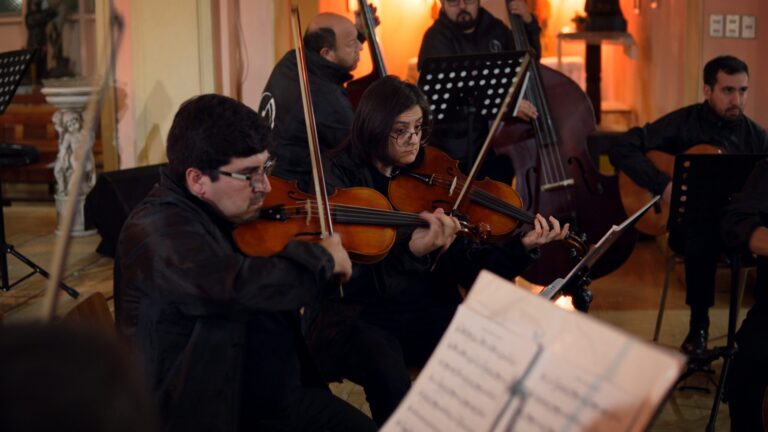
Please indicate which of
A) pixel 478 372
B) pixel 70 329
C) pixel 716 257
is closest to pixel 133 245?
pixel 478 372

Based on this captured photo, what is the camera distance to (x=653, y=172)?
13.1 feet

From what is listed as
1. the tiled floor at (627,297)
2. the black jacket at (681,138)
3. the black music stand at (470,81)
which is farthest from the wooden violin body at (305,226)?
the black jacket at (681,138)

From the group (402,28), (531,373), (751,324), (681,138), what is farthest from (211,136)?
(402,28)

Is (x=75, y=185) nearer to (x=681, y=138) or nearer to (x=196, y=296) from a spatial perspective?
(x=196, y=296)

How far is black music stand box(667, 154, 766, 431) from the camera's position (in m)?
3.04

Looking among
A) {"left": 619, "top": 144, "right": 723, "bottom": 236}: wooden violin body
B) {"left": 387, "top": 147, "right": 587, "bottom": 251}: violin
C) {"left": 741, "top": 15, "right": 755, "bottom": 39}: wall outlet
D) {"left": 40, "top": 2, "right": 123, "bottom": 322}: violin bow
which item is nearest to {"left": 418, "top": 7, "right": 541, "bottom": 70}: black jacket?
{"left": 619, "top": 144, "right": 723, "bottom": 236}: wooden violin body

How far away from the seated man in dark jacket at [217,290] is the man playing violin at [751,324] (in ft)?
3.77

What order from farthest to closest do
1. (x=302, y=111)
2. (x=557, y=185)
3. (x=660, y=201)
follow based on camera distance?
(x=660, y=201) < (x=557, y=185) < (x=302, y=111)

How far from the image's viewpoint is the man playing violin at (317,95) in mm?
3578

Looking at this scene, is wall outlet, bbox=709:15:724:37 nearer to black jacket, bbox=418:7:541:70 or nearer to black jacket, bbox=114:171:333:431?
black jacket, bbox=418:7:541:70

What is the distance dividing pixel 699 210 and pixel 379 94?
1146 millimetres

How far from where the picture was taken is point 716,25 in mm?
5152

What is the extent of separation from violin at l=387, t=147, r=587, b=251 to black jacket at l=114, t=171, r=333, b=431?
3.15 feet

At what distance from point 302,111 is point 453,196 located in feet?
3.54
